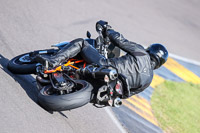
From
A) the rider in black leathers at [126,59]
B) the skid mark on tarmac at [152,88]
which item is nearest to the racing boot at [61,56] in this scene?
the rider in black leathers at [126,59]

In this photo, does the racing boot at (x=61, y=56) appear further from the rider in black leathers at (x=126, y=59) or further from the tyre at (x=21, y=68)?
the tyre at (x=21, y=68)

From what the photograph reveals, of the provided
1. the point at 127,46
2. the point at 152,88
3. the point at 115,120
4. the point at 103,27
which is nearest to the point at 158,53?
the point at 127,46

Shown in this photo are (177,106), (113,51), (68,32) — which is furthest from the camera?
(68,32)

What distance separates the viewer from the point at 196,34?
12.9 metres

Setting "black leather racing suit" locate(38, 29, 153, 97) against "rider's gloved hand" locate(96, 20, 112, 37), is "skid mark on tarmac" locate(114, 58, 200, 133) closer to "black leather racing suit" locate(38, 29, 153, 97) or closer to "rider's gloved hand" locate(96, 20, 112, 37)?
"black leather racing suit" locate(38, 29, 153, 97)

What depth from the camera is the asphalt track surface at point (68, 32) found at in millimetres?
4988

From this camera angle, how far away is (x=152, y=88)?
850 centimetres

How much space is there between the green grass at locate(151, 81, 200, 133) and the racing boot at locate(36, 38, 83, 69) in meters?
2.64

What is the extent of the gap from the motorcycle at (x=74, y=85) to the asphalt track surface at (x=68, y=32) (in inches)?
10.4

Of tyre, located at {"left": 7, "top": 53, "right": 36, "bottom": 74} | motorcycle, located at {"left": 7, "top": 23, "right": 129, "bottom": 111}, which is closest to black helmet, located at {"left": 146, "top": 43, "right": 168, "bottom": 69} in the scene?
motorcycle, located at {"left": 7, "top": 23, "right": 129, "bottom": 111}

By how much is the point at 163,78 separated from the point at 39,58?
4.61 m

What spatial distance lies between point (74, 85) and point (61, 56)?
0.52 metres

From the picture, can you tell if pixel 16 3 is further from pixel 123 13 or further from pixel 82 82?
pixel 82 82

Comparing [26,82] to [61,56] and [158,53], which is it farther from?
[158,53]
